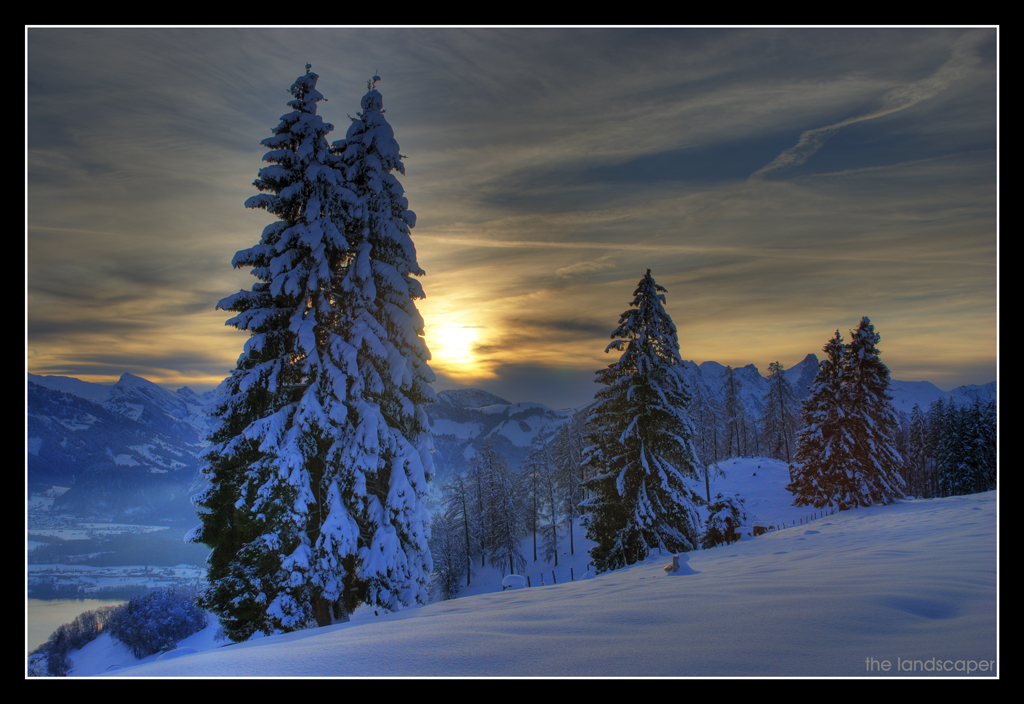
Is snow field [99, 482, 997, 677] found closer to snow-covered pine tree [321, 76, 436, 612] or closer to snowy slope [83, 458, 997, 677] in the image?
snowy slope [83, 458, 997, 677]

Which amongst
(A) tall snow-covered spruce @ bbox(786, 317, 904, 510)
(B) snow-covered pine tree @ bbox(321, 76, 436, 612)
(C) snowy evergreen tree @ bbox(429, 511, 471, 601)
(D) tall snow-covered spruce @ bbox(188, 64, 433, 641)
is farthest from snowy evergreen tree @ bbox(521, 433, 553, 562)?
(D) tall snow-covered spruce @ bbox(188, 64, 433, 641)

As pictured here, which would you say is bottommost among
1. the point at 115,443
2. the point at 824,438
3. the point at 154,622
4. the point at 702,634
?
the point at 154,622

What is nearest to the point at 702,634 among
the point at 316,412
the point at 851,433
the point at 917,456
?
the point at 316,412

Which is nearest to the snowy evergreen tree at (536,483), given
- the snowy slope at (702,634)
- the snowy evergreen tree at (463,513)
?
the snowy evergreen tree at (463,513)

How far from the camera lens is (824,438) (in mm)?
29344

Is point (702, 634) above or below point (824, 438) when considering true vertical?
above

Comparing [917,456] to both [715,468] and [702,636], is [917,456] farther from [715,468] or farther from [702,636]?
[702,636]

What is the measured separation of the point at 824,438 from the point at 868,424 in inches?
103

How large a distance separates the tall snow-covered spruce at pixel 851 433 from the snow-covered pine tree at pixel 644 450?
15.8 metres

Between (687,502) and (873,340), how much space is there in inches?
835

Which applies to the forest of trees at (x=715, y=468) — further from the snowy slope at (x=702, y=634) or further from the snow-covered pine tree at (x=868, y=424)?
the snowy slope at (x=702, y=634)

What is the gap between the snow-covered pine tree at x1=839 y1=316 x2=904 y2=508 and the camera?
2662 centimetres

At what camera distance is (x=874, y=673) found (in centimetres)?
406
